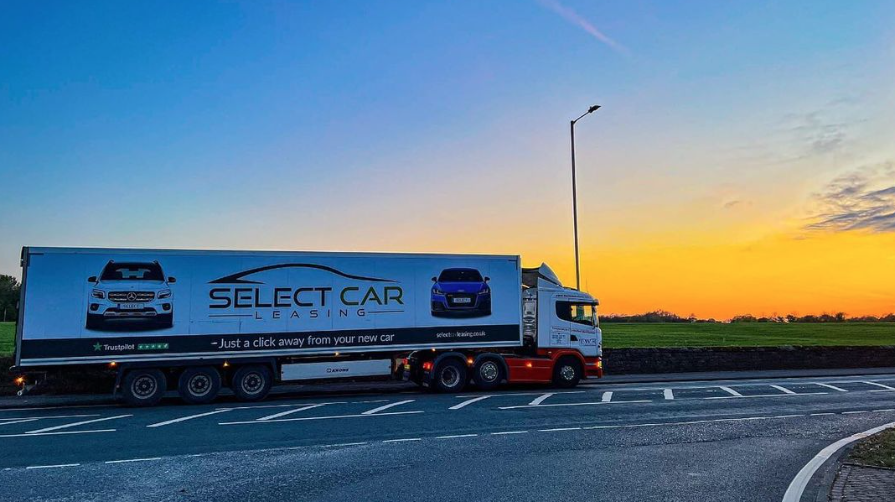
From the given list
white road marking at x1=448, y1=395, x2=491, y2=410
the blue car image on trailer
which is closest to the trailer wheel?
white road marking at x1=448, y1=395, x2=491, y2=410

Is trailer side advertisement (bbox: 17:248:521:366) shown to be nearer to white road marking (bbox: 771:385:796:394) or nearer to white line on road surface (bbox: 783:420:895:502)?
white road marking (bbox: 771:385:796:394)

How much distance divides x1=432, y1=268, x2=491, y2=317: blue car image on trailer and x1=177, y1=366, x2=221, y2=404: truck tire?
19.9 ft

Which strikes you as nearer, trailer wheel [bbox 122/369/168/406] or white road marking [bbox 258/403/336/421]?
white road marking [bbox 258/403/336/421]

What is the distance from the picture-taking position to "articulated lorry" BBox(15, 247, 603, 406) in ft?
51.0

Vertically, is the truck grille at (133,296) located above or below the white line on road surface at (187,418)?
above

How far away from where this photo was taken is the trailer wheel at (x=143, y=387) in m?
15.7

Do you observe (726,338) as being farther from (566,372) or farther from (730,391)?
(566,372)

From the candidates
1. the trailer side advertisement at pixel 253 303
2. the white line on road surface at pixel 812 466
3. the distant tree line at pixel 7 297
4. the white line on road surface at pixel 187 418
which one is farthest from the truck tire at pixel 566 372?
the distant tree line at pixel 7 297

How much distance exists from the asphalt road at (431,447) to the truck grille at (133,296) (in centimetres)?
257

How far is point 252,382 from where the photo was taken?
16859mm

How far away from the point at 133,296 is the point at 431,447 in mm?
9805

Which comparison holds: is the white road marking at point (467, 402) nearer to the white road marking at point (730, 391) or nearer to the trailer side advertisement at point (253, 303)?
the trailer side advertisement at point (253, 303)

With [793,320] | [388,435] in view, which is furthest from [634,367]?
[793,320]

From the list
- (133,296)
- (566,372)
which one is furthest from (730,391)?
(133,296)
